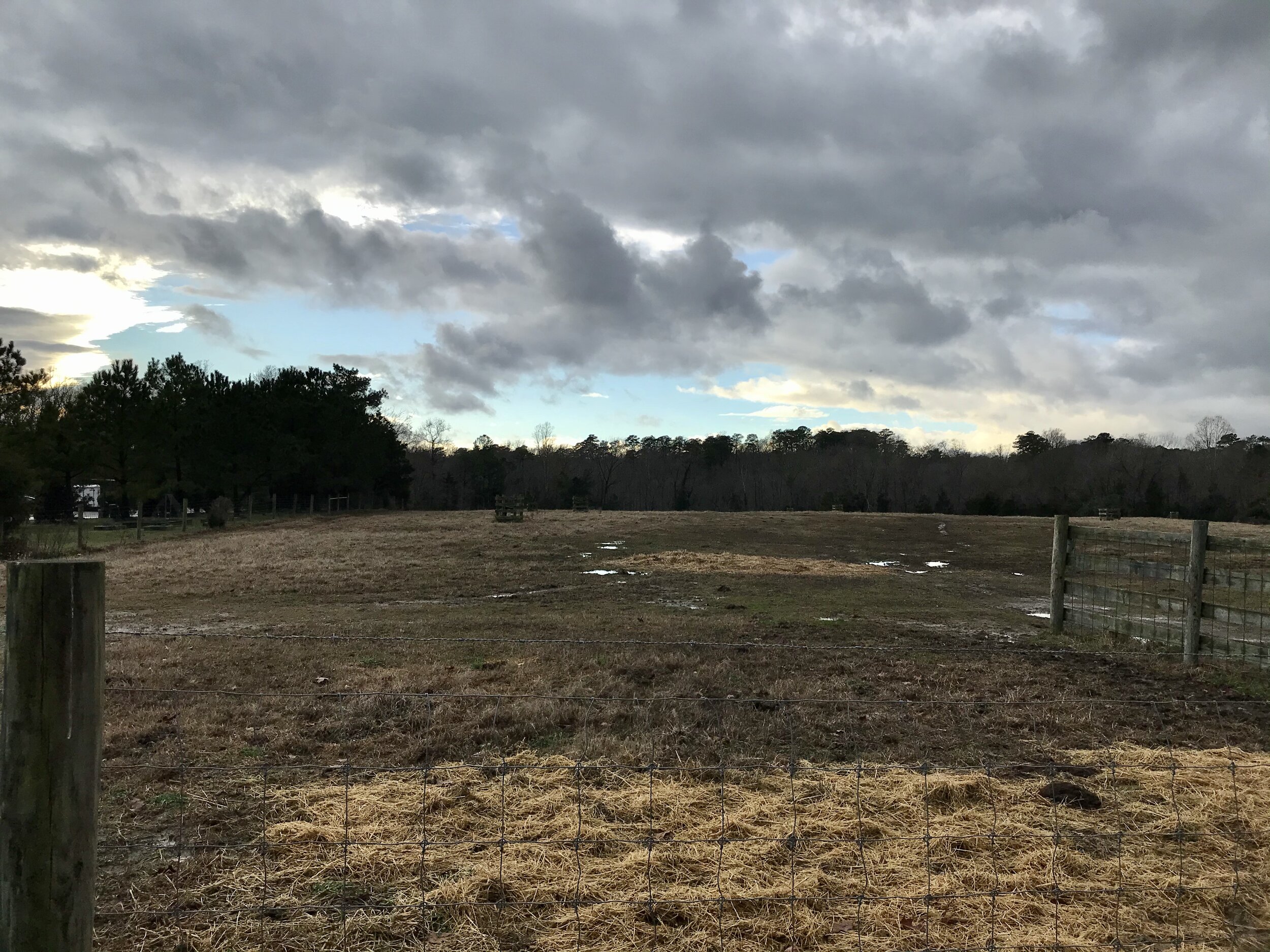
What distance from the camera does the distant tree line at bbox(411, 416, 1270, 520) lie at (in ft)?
261

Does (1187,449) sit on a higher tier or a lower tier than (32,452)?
higher

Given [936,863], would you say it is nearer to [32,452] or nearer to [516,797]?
[516,797]

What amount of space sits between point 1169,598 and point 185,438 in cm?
5189

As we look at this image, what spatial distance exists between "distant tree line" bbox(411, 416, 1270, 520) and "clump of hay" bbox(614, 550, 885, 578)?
5427cm

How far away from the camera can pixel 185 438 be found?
49.1 metres

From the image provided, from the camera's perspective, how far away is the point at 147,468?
4309 cm

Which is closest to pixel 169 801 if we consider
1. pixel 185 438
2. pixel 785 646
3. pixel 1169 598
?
pixel 785 646

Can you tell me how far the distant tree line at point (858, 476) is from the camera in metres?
79.5

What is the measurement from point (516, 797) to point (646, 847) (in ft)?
3.63

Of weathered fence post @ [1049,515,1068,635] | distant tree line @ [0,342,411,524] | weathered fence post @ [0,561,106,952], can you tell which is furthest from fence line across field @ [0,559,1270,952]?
distant tree line @ [0,342,411,524]

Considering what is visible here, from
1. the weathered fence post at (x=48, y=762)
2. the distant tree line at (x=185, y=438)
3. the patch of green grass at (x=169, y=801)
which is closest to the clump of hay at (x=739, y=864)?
the patch of green grass at (x=169, y=801)

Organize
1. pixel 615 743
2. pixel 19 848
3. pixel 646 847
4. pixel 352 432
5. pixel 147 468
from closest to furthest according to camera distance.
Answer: pixel 19 848
pixel 646 847
pixel 615 743
pixel 147 468
pixel 352 432

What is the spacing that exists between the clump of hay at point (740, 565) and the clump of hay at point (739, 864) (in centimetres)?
1685

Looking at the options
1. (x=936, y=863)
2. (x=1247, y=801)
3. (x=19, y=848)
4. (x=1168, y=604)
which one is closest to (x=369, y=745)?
(x=19, y=848)
